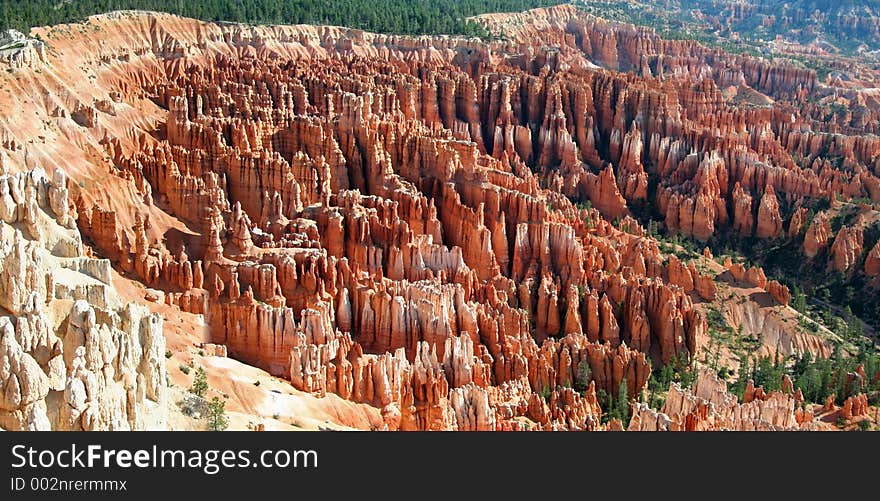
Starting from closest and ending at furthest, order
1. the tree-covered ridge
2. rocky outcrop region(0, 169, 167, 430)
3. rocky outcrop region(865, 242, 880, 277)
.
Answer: rocky outcrop region(0, 169, 167, 430) < rocky outcrop region(865, 242, 880, 277) < the tree-covered ridge

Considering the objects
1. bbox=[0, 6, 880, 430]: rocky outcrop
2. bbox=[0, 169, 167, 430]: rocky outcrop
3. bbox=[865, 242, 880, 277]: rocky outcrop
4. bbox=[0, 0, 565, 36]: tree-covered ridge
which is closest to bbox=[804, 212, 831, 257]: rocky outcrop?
bbox=[0, 6, 880, 430]: rocky outcrop

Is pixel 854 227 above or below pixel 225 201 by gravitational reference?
below

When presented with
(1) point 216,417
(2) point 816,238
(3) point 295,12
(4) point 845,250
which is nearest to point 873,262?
(4) point 845,250

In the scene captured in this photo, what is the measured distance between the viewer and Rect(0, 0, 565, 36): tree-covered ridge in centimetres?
7994

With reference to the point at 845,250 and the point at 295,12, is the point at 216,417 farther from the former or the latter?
the point at 295,12

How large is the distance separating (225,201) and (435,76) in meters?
40.3

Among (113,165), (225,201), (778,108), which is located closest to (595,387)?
(225,201)

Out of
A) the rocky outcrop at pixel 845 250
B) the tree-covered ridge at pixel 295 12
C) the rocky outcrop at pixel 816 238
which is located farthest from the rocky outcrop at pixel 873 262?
the tree-covered ridge at pixel 295 12

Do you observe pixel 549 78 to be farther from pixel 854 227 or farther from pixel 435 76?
pixel 854 227

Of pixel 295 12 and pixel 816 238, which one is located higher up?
pixel 295 12

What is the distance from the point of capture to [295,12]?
10906 cm

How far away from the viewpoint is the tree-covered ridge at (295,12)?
79.9m

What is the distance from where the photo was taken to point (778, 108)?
10925 centimetres

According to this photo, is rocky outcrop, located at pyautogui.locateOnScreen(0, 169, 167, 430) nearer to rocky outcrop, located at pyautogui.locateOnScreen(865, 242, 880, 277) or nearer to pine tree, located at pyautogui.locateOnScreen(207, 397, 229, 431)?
pine tree, located at pyautogui.locateOnScreen(207, 397, 229, 431)
